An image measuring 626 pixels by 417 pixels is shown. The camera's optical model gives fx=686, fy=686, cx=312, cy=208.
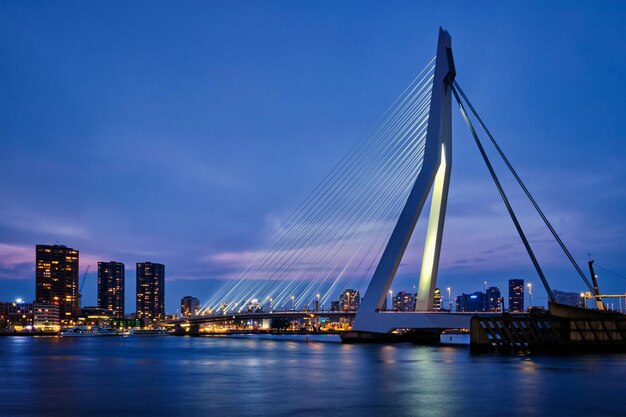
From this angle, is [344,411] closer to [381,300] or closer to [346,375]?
[346,375]

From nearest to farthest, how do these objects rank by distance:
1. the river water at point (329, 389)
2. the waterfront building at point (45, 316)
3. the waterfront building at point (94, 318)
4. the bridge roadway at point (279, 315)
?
the river water at point (329, 389) < the bridge roadway at point (279, 315) < the waterfront building at point (45, 316) < the waterfront building at point (94, 318)

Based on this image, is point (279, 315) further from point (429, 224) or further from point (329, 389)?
point (329, 389)

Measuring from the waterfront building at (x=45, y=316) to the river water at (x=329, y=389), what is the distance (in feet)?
481

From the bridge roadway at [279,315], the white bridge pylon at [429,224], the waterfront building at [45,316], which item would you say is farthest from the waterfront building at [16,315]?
the white bridge pylon at [429,224]

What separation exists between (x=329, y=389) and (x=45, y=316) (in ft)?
546

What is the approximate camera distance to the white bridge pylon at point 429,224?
143 ft

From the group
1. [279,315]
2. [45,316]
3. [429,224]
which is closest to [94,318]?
[45,316]

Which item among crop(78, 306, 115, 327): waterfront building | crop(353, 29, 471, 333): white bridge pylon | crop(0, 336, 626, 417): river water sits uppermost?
crop(353, 29, 471, 333): white bridge pylon

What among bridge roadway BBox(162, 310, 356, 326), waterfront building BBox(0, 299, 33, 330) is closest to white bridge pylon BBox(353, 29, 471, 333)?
bridge roadway BBox(162, 310, 356, 326)

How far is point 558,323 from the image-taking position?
42000mm

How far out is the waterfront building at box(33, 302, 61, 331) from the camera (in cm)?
16805

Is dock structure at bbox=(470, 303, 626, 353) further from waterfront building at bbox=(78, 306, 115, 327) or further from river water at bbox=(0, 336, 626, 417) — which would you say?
waterfront building at bbox=(78, 306, 115, 327)

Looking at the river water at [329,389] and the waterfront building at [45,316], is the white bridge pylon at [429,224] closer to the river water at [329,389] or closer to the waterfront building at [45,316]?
the river water at [329,389]

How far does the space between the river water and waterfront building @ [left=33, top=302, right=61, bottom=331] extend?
14669 cm
